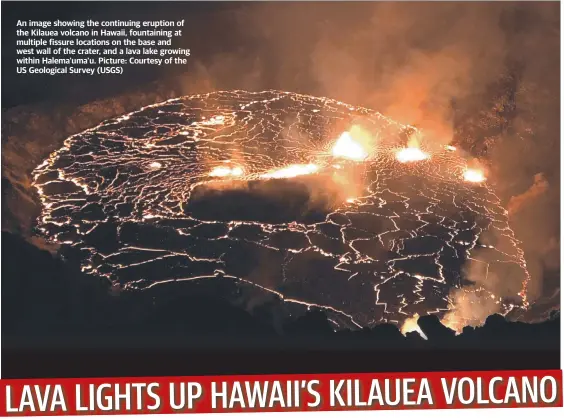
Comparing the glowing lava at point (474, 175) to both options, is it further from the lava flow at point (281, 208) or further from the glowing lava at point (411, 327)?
the glowing lava at point (411, 327)

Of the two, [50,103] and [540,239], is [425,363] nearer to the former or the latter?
[540,239]

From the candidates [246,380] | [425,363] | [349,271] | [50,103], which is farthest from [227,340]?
[50,103]

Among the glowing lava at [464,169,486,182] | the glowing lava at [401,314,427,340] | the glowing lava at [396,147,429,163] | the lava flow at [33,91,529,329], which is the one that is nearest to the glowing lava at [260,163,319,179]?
the lava flow at [33,91,529,329]

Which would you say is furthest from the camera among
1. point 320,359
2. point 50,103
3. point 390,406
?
point 50,103

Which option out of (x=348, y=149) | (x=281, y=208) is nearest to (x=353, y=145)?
(x=348, y=149)

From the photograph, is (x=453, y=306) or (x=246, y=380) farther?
(x=453, y=306)

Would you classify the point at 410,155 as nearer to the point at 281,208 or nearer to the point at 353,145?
the point at 353,145
